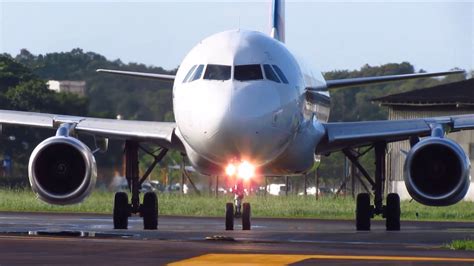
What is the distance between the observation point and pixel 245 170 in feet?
78.6

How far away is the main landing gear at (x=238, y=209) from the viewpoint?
2406 cm

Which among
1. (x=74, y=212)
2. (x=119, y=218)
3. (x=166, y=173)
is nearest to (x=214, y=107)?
(x=119, y=218)

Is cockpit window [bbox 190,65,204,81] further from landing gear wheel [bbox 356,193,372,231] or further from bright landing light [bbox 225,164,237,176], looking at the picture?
landing gear wheel [bbox 356,193,372,231]

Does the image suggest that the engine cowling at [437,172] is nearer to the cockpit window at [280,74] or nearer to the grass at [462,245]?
the cockpit window at [280,74]

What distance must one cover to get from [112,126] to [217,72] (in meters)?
3.89

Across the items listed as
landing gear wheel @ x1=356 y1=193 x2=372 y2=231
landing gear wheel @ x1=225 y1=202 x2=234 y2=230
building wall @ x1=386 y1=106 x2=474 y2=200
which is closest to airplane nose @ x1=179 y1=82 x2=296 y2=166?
landing gear wheel @ x1=225 y1=202 x2=234 y2=230

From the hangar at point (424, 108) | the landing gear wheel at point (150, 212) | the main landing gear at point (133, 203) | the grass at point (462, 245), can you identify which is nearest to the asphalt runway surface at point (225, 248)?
the grass at point (462, 245)

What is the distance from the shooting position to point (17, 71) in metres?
55.6

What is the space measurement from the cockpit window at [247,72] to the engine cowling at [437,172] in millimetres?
3339

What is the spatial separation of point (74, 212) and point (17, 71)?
20628mm

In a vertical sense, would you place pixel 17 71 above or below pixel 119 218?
above

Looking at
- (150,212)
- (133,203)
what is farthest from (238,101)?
(133,203)

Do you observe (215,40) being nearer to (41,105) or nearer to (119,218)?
(119,218)

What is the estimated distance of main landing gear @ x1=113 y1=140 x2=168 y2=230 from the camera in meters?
26.0
